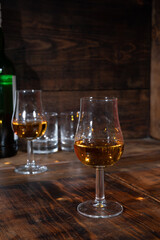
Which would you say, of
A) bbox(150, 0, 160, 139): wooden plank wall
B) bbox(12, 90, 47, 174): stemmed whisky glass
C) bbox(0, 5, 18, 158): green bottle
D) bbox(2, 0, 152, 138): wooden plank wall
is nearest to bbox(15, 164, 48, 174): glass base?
bbox(12, 90, 47, 174): stemmed whisky glass

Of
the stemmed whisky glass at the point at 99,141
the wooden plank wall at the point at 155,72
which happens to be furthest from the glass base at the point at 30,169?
the wooden plank wall at the point at 155,72

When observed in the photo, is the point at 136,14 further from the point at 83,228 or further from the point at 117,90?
the point at 83,228

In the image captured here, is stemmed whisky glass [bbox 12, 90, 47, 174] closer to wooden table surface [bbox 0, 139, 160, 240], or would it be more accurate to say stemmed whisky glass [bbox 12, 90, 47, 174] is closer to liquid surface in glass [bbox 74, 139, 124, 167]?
wooden table surface [bbox 0, 139, 160, 240]

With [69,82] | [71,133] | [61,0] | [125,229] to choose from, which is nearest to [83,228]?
[125,229]

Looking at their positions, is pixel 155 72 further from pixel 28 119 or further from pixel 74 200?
pixel 74 200

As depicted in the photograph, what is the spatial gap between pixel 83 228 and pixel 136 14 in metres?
1.17

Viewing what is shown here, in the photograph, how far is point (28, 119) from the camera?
0.96 meters

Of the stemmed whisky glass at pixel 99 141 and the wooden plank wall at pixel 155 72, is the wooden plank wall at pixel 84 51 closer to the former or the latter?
the wooden plank wall at pixel 155 72

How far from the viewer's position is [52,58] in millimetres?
1398

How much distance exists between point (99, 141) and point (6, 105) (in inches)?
25.6

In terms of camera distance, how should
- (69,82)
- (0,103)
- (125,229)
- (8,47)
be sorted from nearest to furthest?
1. (125,229)
2. (0,103)
3. (8,47)
4. (69,82)

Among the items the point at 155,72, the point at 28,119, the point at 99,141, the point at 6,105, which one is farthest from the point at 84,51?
the point at 99,141

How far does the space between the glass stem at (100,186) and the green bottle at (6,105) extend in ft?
1.96

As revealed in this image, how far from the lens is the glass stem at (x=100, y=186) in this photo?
645mm
